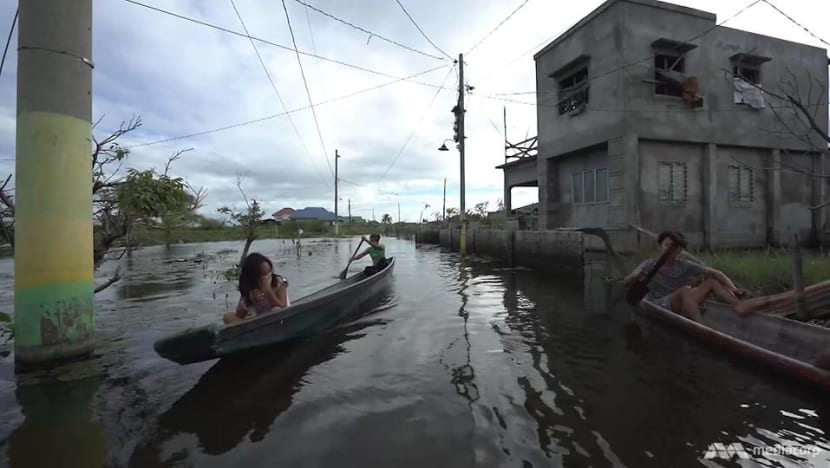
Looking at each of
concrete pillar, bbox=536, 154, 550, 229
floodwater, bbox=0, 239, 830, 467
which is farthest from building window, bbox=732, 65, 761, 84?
floodwater, bbox=0, 239, 830, 467

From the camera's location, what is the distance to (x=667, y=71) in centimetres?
1345

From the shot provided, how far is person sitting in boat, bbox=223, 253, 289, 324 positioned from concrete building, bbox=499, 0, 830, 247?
11.0 m

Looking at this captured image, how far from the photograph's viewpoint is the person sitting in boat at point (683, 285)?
608 centimetres

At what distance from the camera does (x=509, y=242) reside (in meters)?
17.9

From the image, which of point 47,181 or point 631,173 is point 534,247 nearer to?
point 631,173

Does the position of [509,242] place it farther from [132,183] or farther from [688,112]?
[132,183]

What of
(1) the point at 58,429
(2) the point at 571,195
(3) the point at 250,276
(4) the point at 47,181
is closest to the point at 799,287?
(3) the point at 250,276

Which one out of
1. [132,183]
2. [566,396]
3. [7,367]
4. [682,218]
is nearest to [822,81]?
[682,218]

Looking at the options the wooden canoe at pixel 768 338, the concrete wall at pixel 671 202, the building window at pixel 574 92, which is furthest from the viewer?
the building window at pixel 574 92

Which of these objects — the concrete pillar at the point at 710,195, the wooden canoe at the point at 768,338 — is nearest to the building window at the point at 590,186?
the concrete pillar at the point at 710,195

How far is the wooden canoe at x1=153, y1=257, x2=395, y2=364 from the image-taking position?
13.8ft

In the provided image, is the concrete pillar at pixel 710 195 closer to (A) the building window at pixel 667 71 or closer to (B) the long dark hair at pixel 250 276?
(A) the building window at pixel 667 71

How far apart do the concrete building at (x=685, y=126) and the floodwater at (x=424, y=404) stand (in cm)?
828

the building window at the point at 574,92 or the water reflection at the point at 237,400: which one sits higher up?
the building window at the point at 574,92
